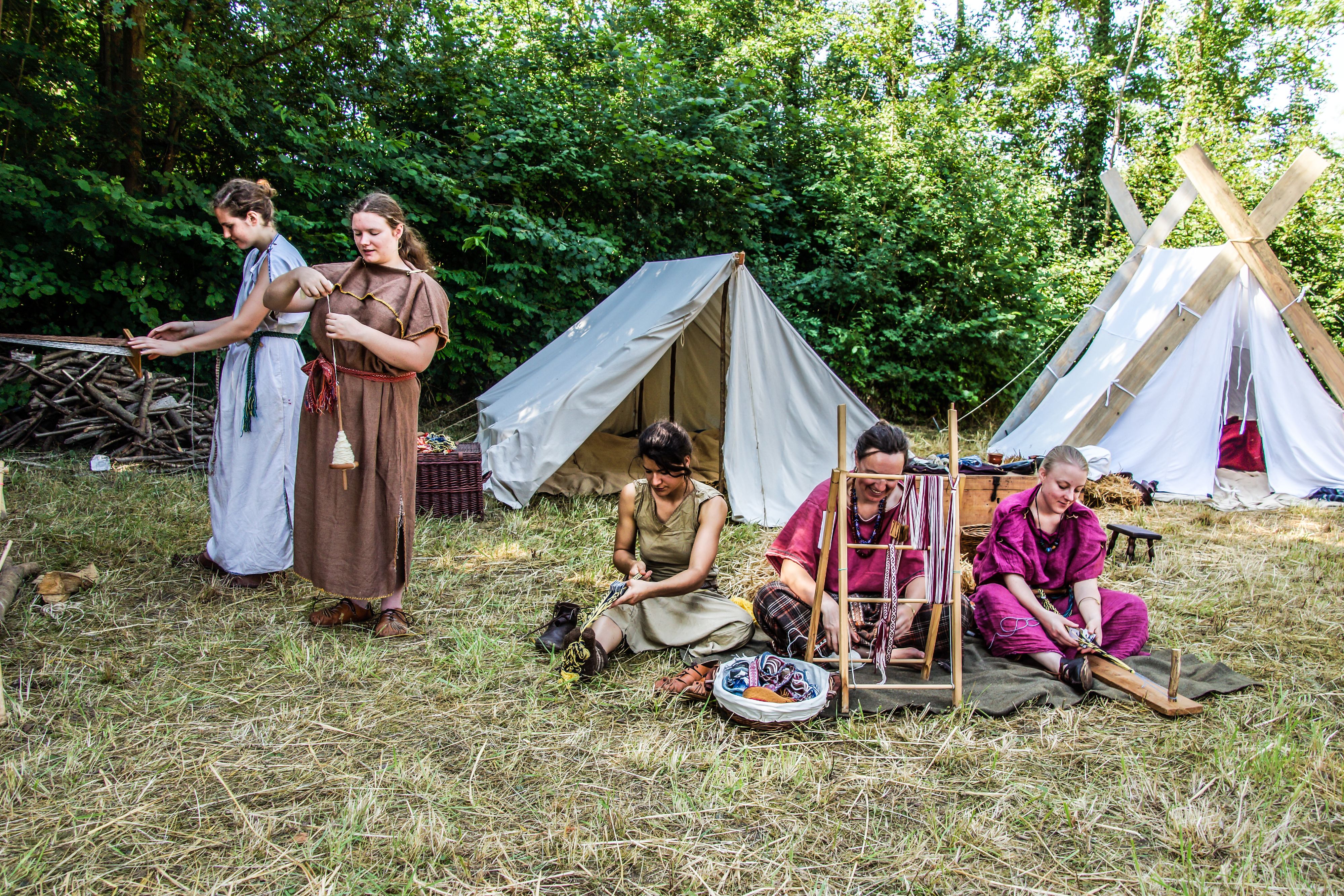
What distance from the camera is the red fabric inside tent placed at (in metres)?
6.02

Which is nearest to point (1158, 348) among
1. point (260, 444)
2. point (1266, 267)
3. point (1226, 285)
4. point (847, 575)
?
point (1226, 285)

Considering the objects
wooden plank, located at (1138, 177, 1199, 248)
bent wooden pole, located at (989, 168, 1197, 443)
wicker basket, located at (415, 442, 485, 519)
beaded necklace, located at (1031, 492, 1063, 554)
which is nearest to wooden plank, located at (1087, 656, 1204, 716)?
beaded necklace, located at (1031, 492, 1063, 554)

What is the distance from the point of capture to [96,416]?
5.28 metres

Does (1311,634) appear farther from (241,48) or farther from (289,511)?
(241,48)

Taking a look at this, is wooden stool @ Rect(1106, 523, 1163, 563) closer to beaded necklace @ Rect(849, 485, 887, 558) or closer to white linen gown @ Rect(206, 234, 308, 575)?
beaded necklace @ Rect(849, 485, 887, 558)

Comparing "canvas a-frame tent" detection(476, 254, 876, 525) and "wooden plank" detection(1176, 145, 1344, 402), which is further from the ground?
"wooden plank" detection(1176, 145, 1344, 402)

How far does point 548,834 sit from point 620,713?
1.89 feet

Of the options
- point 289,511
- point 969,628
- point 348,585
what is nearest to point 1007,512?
point 969,628

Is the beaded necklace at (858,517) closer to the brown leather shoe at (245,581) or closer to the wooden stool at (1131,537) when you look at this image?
the wooden stool at (1131,537)

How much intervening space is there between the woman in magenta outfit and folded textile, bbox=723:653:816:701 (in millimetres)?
828

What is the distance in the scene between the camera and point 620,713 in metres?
2.30

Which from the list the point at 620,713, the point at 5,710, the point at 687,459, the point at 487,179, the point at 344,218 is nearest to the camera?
the point at 5,710

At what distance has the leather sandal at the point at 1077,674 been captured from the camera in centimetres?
244

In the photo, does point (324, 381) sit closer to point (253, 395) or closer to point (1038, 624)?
point (253, 395)
